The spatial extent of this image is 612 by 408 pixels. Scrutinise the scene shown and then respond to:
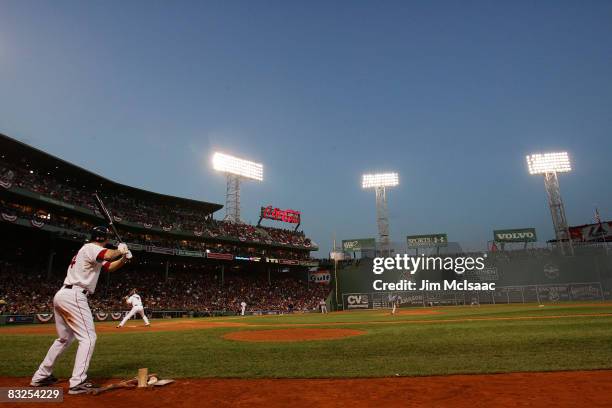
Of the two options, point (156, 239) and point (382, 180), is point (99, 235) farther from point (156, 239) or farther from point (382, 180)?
point (382, 180)

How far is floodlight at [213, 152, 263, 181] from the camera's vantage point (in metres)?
49.8

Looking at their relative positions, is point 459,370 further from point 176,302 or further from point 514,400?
point 176,302

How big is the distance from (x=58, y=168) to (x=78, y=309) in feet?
125

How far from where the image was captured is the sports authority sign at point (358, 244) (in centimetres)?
5331

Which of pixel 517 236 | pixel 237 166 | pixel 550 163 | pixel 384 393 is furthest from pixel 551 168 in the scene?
pixel 384 393

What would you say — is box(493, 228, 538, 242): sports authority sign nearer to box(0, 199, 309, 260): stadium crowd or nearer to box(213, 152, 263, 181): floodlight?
box(0, 199, 309, 260): stadium crowd

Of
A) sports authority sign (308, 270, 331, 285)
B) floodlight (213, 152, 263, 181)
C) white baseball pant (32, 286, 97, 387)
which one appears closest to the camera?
white baseball pant (32, 286, 97, 387)

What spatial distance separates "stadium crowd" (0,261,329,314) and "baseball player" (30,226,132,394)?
22500 mm

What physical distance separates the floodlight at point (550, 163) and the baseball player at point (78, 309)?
156 feet

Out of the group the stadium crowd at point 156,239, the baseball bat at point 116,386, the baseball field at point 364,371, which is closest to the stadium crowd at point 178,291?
the stadium crowd at point 156,239

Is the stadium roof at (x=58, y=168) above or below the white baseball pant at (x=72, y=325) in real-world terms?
above

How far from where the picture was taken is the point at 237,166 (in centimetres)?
5147

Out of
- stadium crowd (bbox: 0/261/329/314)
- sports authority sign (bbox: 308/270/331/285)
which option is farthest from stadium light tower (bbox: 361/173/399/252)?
sports authority sign (bbox: 308/270/331/285)

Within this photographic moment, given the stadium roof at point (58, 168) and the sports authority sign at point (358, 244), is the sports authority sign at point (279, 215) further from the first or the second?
the stadium roof at point (58, 168)
